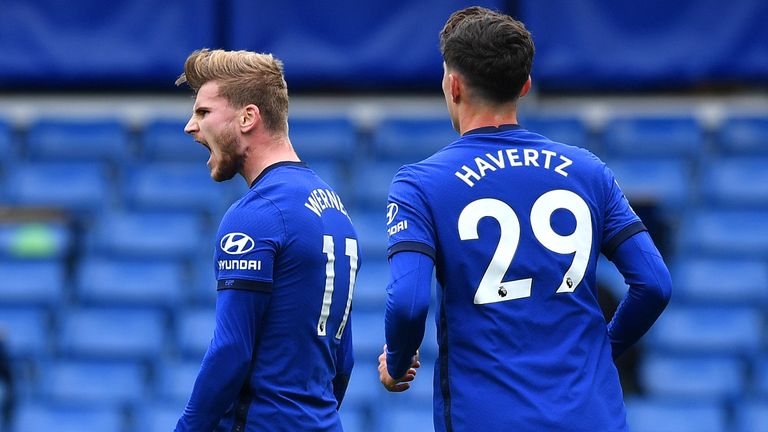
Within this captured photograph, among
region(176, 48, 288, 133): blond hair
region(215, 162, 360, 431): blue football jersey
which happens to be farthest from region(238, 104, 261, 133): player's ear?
region(215, 162, 360, 431): blue football jersey

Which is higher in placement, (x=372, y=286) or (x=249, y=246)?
(x=372, y=286)

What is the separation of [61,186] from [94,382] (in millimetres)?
1518

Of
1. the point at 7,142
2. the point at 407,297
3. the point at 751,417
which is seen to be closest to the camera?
the point at 407,297

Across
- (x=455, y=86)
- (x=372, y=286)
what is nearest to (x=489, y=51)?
(x=455, y=86)

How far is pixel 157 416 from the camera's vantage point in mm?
6367

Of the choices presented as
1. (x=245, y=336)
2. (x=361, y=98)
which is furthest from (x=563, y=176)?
(x=361, y=98)

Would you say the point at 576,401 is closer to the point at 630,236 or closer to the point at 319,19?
the point at 630,236

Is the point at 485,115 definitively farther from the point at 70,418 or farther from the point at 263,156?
the point at 70,418

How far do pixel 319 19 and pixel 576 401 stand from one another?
4.51m

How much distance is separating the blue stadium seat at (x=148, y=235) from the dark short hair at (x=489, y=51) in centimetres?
484

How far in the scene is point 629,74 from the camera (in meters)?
6.89

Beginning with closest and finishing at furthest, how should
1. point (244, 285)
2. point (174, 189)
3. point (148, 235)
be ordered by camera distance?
point (244, 285)
point (148, 235)
point (174, 189)

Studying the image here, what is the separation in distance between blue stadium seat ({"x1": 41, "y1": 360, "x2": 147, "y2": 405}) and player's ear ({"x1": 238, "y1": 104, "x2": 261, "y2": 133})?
400 centimetres

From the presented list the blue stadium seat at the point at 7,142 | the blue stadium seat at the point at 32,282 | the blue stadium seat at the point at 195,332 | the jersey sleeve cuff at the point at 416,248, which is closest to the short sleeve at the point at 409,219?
the jersey sleeve cuff at the point at 416,248
